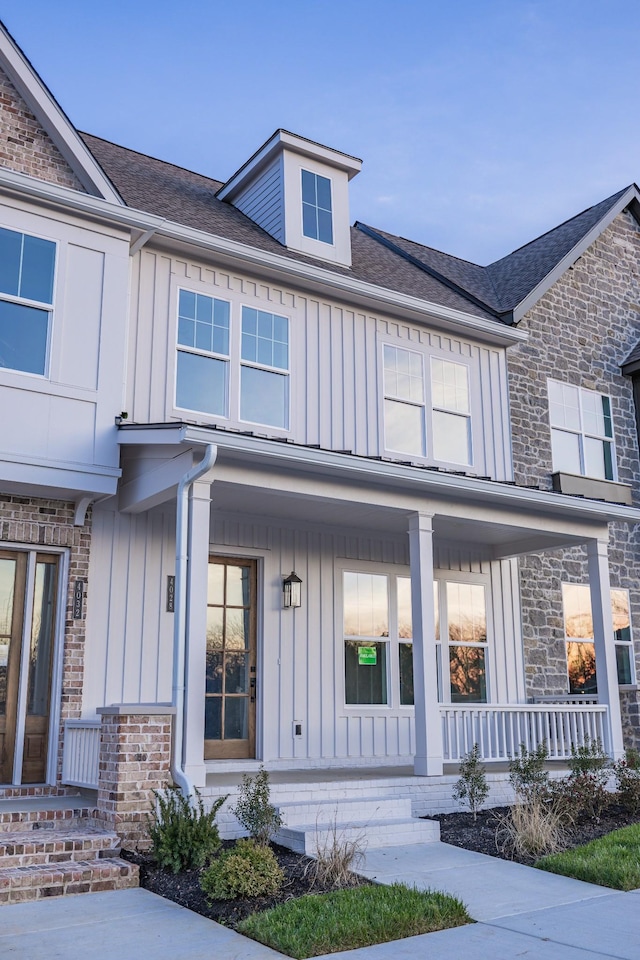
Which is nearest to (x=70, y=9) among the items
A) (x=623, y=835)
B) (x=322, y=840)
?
(x=322, y=840)

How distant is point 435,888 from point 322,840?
121 cm

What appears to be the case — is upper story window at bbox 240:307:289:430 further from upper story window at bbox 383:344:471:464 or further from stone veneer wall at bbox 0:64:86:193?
stone veneer wall at bbox 0:64:86:193

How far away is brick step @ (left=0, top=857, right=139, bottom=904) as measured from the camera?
5758 mm

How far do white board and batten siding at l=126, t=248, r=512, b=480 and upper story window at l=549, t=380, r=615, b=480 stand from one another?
1.15 m

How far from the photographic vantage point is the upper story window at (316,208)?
12.2 m

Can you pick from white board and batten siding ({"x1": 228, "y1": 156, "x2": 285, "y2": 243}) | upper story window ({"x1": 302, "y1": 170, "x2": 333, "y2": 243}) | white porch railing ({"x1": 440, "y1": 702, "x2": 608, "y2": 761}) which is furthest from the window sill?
white board and batten siding ({"x1": 228, "y1": 156, "x2": 285, "y2": 243})

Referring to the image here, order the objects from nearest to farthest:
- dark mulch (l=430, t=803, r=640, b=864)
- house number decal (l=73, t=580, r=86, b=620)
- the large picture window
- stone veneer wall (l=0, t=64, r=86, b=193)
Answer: dark mulch (l=430, t=803, r=640, b=864) < house number decal (l=73, t=580, r=86, b=620) < stone veneer wall (l=0, t=64, r=86, b=193) < the large picture window

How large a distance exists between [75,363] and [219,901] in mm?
5271

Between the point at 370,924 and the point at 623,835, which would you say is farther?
the point at 623,835

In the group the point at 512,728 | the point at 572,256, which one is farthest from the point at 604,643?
the point at 572,256

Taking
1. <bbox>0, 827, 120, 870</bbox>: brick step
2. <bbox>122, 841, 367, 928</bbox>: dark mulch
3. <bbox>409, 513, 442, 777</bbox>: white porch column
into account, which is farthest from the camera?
<bbox>409, 513, 442, 777</bbox>: white porch column

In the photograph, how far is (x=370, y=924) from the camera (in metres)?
5.06

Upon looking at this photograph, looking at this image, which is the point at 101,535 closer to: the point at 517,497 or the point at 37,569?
the point at 37,569

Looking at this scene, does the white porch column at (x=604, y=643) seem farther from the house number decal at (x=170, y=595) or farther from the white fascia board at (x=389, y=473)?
the house number decal at (x=170, y=595)
